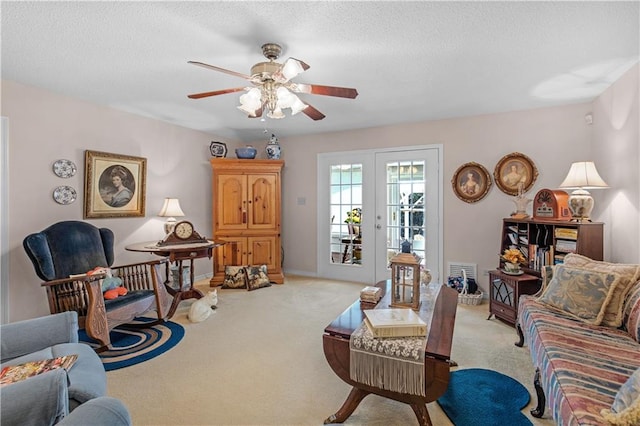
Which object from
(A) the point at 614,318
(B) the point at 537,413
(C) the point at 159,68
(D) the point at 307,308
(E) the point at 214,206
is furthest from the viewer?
(E) the point at 214,206

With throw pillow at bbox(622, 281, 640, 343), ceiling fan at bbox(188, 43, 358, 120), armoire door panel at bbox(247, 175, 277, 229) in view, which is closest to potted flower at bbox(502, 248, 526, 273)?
throw pillow at bbox(622, 281, 640, 343)

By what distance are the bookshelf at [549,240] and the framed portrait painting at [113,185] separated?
4465 mm

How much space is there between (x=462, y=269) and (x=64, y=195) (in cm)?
477

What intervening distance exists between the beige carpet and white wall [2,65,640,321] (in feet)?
4.13

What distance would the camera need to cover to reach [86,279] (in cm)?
242

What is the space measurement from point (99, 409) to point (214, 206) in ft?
12.8

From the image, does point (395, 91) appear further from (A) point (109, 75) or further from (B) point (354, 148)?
(A) point (109, 75)

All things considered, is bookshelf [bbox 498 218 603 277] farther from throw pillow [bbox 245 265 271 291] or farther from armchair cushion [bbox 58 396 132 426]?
armchair cushion [bbox 58 396 132 426]

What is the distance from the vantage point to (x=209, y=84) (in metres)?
2.99

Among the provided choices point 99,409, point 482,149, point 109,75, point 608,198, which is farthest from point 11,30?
point 608,198

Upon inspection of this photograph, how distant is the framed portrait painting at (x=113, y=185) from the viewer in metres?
3.54

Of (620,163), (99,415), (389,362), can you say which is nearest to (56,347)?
(99,415)

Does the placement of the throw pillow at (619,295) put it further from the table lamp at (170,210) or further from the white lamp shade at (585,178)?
the table lamp at (170,210)

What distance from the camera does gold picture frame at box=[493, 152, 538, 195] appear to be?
3738mm
